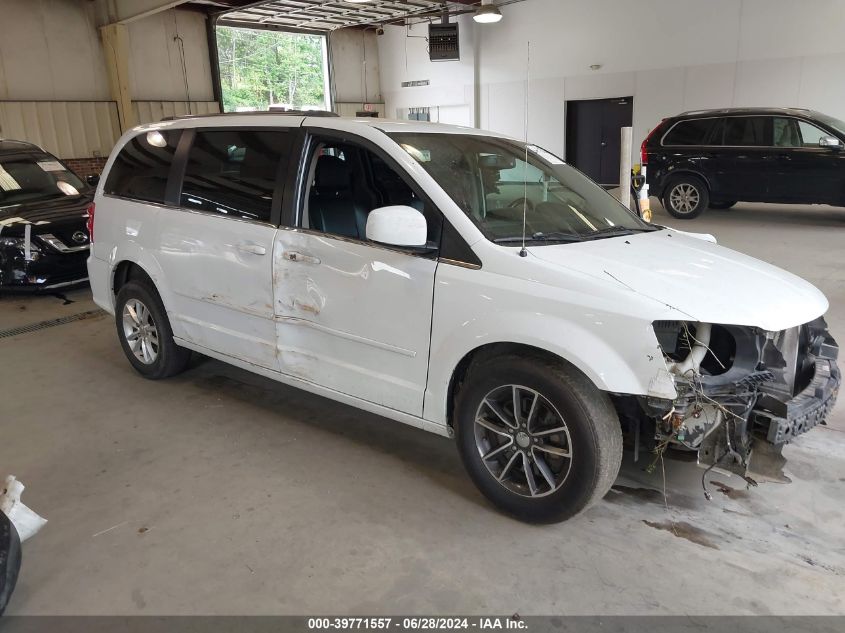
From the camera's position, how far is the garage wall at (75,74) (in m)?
12.5

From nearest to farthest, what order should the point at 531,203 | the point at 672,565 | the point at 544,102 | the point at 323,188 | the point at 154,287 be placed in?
the point at 672,565
the point at 531,203
the point at 323,188
the point at 154,287
the point at 544,102

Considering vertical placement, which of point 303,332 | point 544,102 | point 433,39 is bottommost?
point 303,332

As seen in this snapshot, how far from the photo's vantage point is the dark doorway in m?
14.9

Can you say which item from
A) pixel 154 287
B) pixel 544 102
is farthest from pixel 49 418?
pixel 544 102

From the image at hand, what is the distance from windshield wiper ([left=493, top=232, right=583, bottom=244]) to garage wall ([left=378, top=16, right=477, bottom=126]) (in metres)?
14.8

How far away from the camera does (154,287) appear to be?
406 centimetres

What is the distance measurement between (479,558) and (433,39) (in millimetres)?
16072

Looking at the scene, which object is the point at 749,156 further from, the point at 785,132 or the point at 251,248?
the point at 251,248

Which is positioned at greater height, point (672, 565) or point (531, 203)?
point (531, 203)

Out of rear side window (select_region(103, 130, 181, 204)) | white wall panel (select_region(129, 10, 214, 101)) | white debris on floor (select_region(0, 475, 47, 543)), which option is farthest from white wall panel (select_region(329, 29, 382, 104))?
white debris on floor (select_region(0, 475, 47, 543))

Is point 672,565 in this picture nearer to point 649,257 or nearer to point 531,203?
point 649,257

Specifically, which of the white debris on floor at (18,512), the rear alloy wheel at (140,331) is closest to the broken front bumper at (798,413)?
the white debris on floor at (18,512)

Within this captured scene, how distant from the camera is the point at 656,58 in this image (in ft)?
45.0

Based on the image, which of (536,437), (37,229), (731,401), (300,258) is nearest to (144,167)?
(300,258)
